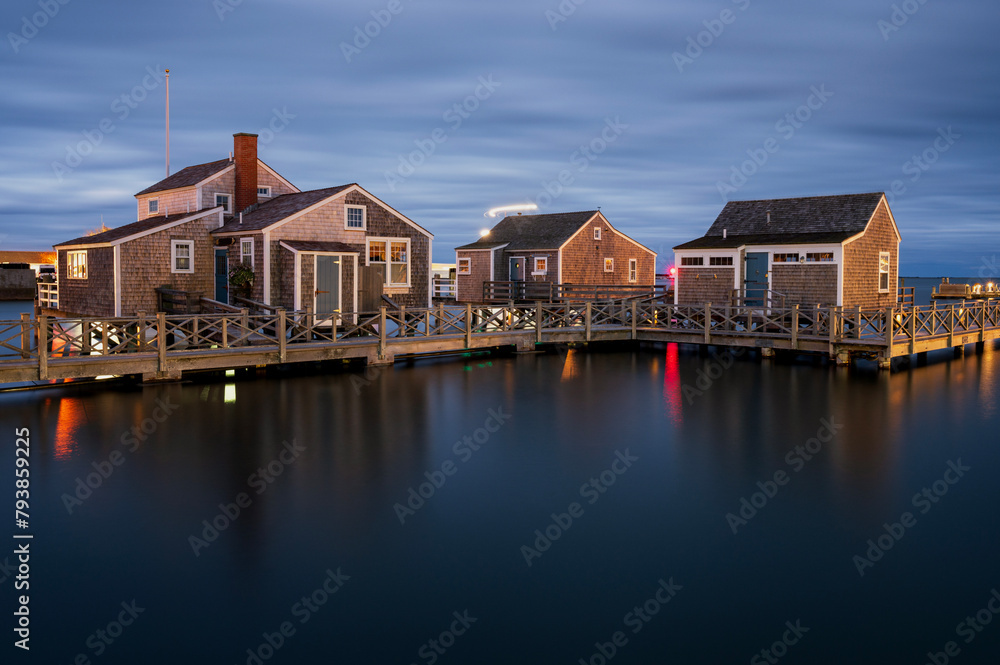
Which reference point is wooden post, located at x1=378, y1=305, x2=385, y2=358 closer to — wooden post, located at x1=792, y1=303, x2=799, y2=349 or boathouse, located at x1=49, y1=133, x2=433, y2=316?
boathouse, located at x1=49, y1=133, x2=433, y2=316

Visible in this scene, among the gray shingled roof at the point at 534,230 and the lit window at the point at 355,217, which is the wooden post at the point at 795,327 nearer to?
the lit window at the point at 355,217

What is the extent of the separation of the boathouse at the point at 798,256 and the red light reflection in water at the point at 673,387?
5.07 metres

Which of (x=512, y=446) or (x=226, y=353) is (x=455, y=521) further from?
(x=226, y=353)

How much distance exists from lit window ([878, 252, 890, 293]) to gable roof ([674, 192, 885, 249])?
214cm

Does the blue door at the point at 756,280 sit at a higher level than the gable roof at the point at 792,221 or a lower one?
lower

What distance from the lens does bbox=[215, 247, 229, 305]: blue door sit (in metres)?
26.5

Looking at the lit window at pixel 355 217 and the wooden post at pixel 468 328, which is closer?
the wooden post at pixel 468 328

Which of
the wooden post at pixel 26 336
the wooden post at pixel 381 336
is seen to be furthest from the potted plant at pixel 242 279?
the wooden post at pixel 26 336

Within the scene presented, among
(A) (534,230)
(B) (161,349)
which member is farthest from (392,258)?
(A) (534,230)

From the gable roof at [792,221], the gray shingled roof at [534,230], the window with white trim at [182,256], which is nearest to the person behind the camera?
the window with white trim at [182,256]

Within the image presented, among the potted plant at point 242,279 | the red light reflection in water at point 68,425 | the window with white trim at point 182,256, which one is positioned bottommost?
the red light reflection in water at point 68,425

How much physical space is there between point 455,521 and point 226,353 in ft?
37.5

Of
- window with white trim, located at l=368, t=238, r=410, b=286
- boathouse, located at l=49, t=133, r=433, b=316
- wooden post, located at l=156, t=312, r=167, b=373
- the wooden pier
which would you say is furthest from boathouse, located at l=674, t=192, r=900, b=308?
wooden post, located at l=156, t=312, r=167, b=373

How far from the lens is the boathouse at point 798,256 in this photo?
28859mm
